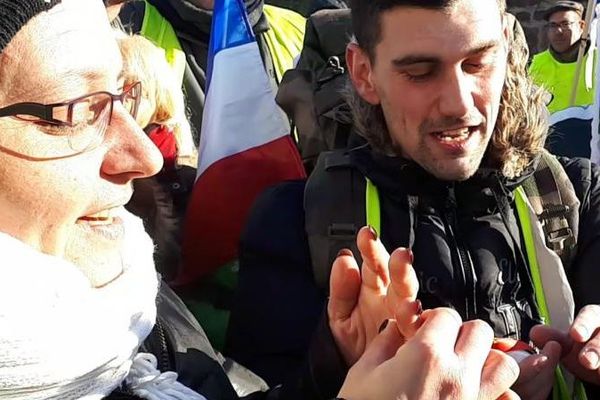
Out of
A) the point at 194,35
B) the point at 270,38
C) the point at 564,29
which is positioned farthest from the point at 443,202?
the point at 564,29

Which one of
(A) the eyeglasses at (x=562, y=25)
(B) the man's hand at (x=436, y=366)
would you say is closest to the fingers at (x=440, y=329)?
(B) the man's hand at (x=436, y=366)

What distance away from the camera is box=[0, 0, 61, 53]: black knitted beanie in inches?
56.3

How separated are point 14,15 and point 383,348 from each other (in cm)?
72

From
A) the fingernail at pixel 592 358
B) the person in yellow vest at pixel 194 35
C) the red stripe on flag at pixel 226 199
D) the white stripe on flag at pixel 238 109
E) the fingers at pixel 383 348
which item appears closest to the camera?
the fingers at pixel 383 348

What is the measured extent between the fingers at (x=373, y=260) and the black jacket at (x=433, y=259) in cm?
54

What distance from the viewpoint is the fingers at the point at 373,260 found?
60.6 inches

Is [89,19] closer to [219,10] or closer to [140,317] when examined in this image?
[140,317]

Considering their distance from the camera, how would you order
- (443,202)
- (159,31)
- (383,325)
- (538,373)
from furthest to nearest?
(159,31)
(443,202)
(538,373)
(383,325)

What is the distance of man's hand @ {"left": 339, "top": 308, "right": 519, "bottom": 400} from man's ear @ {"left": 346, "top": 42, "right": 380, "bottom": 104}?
90 cm

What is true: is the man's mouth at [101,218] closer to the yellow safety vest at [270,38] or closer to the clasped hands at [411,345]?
the clasped hands at [411,345]

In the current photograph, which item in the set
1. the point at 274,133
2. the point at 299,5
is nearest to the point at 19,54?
the point at 274,133

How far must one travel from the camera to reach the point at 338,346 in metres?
1.71

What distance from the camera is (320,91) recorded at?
2705 millimetres

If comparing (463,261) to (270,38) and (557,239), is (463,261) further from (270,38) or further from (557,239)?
(270,38)
